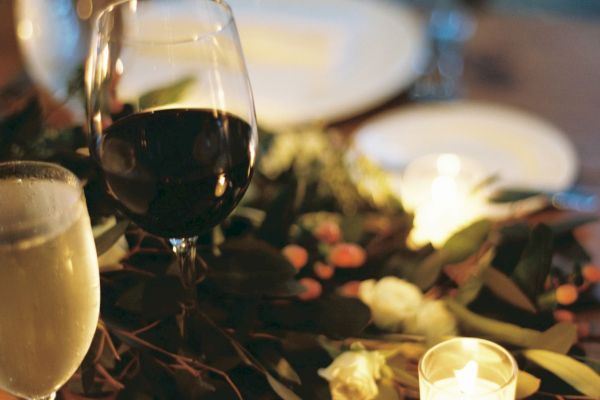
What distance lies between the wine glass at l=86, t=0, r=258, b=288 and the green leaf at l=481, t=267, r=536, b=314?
0.25 meters

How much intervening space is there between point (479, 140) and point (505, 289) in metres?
0.60

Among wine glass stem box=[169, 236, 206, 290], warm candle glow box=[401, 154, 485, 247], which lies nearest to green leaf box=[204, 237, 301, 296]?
wine glass stem box=[169, 236, 206, 290]

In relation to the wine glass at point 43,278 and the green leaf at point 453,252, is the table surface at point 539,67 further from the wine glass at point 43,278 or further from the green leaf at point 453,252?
the wine glass at point 43,278

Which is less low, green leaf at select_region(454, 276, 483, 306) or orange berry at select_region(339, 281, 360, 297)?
green leaf at select_region(454, 276, 483, 306)

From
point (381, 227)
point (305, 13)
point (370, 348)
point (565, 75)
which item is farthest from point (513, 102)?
point (370, 348)

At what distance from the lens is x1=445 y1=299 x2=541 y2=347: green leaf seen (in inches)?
29.8

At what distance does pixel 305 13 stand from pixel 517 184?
2.02 feet

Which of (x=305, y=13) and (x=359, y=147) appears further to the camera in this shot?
(x=305, y=13)

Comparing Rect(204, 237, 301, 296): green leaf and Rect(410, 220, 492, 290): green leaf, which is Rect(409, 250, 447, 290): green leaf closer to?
Rect(410, 220, 492, 290): green leaf

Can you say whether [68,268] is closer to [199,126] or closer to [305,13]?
[199,126]

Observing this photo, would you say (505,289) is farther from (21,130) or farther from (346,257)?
(21,130)

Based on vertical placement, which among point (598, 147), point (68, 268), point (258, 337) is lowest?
point (598, 147)

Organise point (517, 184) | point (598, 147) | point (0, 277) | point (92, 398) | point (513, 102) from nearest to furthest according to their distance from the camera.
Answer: point (0, 277) < point (92, 398) < point (517, 184) < point (598, 147) < point (513, 102)

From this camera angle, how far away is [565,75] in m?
1.54
